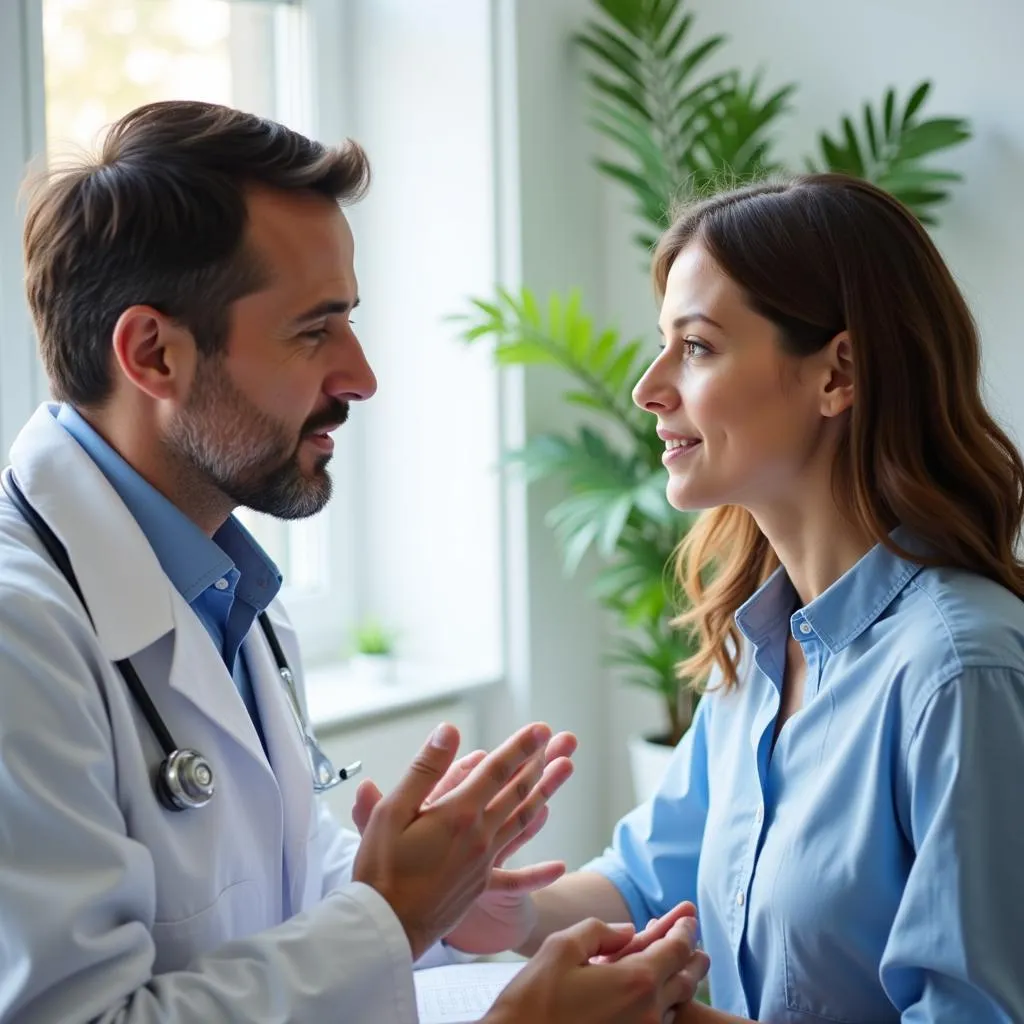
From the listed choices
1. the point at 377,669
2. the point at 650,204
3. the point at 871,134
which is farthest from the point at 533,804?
the point at 871,134

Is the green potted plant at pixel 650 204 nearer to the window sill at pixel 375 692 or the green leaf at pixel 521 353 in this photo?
the green leaf at pixel 521 353

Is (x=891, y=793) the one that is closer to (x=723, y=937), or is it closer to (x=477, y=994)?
(x=723, y=937)

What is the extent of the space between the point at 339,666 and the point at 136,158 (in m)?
A: 1.80

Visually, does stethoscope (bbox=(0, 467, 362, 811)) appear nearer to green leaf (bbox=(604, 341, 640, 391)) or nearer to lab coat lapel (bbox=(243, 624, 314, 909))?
lab coat lapel (bbox=(243, 624, 314, 909))

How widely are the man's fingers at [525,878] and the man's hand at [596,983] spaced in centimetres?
12

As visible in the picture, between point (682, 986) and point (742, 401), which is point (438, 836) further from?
point (742, 401)

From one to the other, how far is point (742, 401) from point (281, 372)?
54cm

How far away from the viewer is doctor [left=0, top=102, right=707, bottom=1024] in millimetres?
1148

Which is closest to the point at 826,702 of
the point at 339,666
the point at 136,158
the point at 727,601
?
the point at 727,601

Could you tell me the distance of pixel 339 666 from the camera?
10.0 ft

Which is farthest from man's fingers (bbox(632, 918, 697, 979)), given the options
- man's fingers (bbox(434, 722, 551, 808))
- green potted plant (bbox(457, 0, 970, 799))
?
green potted plant (bbox(457, 0, 970, 799))

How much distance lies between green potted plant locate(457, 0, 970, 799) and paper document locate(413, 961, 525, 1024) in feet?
3.16

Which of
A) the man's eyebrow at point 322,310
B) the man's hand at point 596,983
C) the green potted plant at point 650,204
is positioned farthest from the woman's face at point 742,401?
the green potted plant at point 650,204

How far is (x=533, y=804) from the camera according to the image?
4.78 ft
